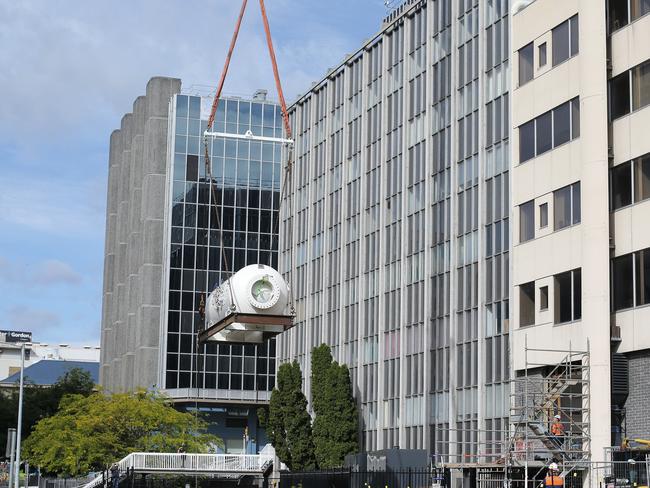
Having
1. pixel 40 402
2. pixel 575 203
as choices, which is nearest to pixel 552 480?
pixel 575 203

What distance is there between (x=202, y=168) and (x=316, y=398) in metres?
43.8

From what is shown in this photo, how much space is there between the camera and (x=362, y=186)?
2891 inches

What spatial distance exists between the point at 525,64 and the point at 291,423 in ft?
99.0

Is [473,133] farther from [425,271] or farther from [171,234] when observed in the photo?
[171,234]

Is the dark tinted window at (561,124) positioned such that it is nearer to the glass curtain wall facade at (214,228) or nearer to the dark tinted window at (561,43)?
the dark tinted window at (561,43)

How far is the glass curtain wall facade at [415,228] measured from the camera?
57.2m

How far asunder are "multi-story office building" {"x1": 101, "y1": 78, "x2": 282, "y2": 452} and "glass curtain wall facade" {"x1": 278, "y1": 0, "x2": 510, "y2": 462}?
83.3ft

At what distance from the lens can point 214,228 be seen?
109 meters

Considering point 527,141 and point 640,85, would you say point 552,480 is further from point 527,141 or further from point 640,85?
point 527,141

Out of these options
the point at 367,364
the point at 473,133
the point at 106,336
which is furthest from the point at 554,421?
the point at 106,336

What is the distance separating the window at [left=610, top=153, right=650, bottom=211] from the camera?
43406mm

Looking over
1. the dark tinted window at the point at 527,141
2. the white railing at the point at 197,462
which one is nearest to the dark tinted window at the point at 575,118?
the dark tinted window at the point at 527,141

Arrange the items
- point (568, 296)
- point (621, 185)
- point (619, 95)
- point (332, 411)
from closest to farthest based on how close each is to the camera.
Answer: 1. point (621, 185)
2. point (619, 95)
3. point (568, 296)
4. point (332, 411)

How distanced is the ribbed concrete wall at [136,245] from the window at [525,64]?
62.3 m
